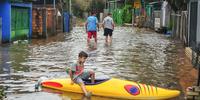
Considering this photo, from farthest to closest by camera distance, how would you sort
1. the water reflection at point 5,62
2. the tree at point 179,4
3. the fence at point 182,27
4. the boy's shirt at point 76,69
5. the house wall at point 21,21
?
1. the tree at point 179,4
2. the house wall at point 21,21
3. the fence at point 182,27
4. the water reflection at point 5,62
5. the boy's shirt at point 76,69

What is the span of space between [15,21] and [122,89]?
1832cm

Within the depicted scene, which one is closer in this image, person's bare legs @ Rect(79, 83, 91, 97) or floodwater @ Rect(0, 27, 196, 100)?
person's bare legs @ Rect(79, 83, 91, 97)

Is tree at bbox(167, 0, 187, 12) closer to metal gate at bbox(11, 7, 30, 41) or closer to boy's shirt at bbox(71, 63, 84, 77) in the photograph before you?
metal gate at bbox(11, 7, 30, 41)

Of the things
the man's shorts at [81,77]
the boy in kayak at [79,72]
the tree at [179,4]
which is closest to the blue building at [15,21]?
the tree at [179,4]

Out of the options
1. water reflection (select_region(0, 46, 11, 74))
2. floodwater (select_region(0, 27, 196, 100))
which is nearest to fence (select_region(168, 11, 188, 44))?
floodwater (select_region(0, 27, 196, 100))

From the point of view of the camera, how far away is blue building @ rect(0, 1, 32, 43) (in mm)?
26391

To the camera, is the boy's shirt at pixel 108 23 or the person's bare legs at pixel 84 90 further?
the boy's shirt at pixel 108 23

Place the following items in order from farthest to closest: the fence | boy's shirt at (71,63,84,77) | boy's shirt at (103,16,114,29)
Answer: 1. boy's shirt at (103,16,114,29)
2. the fence
3. boy's shirt at (71,63,84,77)

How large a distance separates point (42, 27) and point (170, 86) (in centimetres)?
2023

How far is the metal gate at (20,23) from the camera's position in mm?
28083

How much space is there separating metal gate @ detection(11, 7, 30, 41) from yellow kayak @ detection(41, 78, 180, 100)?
16.4m

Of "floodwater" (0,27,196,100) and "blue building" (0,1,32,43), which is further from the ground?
"blue building" (0,1,32,43)

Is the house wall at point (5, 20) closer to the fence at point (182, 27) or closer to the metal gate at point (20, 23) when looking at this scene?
the metal gate at point (20, 23)

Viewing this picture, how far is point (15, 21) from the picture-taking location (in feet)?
93.6
